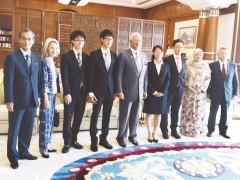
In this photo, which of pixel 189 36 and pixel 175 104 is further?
pixel 189 36

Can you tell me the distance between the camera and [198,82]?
4684 mm

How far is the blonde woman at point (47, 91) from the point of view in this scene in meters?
3.42

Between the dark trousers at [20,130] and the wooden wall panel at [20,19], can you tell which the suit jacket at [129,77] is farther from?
the wooden wall panel at [20,19]

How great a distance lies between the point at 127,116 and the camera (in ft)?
13.4

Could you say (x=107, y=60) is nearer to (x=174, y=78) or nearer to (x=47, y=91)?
(x=47, y=91)

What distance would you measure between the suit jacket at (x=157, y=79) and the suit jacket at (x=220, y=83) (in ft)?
3.24

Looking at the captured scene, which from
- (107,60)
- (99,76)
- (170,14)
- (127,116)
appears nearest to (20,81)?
(99,76)

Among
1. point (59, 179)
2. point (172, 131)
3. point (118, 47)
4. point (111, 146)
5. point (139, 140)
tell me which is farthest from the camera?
point (118, 47)

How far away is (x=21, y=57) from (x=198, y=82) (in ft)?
9.17

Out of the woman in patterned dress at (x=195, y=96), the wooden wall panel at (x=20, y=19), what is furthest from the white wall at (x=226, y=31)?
the wooden wall panel at (x=20, y=19)

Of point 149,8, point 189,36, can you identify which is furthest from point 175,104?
point 149,8

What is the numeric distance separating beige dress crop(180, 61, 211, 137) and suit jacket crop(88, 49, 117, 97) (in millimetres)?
1507

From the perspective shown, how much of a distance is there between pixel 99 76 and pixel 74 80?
1.09 feet

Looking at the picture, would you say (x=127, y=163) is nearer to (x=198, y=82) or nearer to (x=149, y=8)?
(x=198, y=82)
